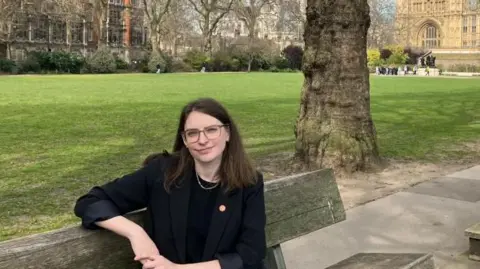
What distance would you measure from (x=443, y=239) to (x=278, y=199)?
9.64ft

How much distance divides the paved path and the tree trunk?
1175mm

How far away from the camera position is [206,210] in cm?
256

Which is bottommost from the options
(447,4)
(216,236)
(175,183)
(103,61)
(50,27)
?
(216,236)

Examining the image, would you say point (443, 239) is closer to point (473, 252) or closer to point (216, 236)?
A: point (473, 252)

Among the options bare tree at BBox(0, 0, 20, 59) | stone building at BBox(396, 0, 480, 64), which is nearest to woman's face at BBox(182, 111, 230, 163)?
bare tree at BBox(0, 0, 20, 59)

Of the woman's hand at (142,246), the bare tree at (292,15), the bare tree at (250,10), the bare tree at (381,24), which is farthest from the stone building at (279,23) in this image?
the woman's hand at (142,246)

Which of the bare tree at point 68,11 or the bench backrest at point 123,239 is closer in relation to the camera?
the bench backrest at point 123,239

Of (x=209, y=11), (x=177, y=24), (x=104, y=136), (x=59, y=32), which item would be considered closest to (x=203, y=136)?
(x=104, y=136)

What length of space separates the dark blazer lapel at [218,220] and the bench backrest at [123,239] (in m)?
0.34

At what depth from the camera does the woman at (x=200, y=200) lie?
2525mm

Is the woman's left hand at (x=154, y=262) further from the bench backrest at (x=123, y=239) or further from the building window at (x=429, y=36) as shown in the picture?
the building window at (x=429, y=36)

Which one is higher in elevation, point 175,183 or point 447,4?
point 447,4

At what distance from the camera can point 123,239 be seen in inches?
97.7

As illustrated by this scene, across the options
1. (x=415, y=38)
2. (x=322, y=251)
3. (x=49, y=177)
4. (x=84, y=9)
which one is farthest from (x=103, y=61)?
(x=415, y=38)
